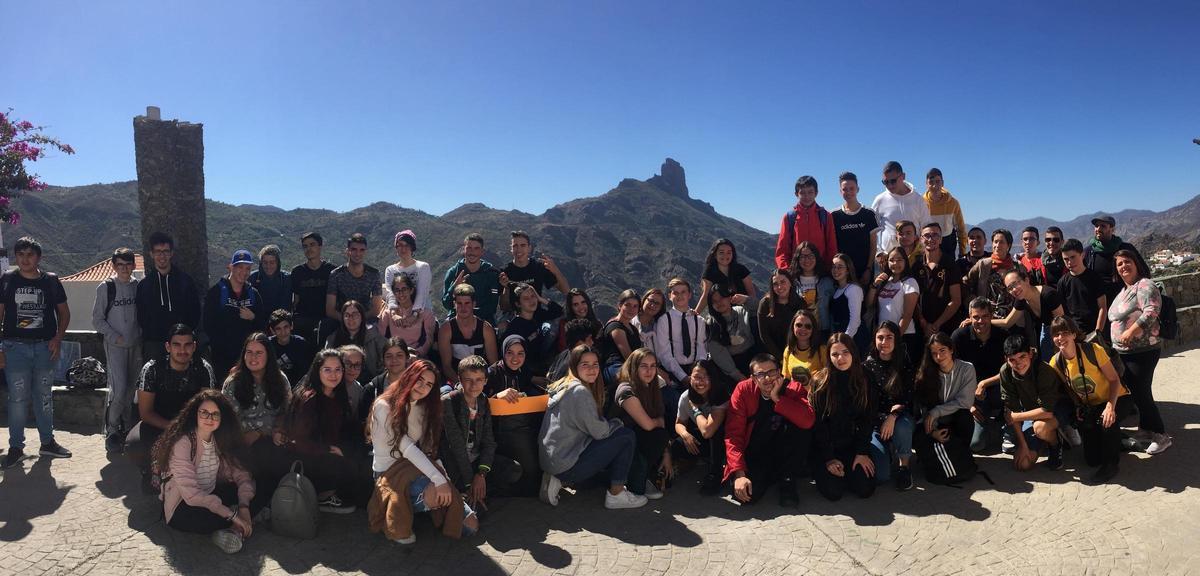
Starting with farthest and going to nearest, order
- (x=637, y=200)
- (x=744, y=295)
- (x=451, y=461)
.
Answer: (x=637, y=200) < (x=744, y=295) < (x=451, y=461)

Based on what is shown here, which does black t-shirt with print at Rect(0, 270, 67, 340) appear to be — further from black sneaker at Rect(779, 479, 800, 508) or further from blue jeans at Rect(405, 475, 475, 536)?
black sneaker at Rect(779, 479, 800, 508)

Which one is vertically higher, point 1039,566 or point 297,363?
point 297,363

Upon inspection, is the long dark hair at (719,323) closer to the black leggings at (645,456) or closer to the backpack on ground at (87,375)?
the black leggings at (645,456)

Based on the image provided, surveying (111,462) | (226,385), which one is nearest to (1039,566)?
(226,385)

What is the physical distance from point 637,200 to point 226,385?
123340 mm

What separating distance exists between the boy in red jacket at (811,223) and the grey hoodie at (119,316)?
595cm

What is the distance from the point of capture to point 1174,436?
569 centimetres

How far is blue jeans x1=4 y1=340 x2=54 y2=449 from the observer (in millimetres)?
5602

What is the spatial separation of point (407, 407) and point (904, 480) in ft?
11.8

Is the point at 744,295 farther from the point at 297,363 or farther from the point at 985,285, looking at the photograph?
the point at 297,363

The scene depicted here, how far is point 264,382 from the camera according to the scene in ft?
16.1

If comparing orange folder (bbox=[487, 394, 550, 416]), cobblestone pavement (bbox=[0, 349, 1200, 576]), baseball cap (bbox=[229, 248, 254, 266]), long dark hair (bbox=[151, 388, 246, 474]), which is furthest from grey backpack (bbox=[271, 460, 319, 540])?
baseball cap (bbox=[229, 248, 254, 266])

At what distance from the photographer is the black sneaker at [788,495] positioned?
15.7 ft

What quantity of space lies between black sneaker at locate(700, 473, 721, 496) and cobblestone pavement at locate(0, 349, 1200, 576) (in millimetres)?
90
